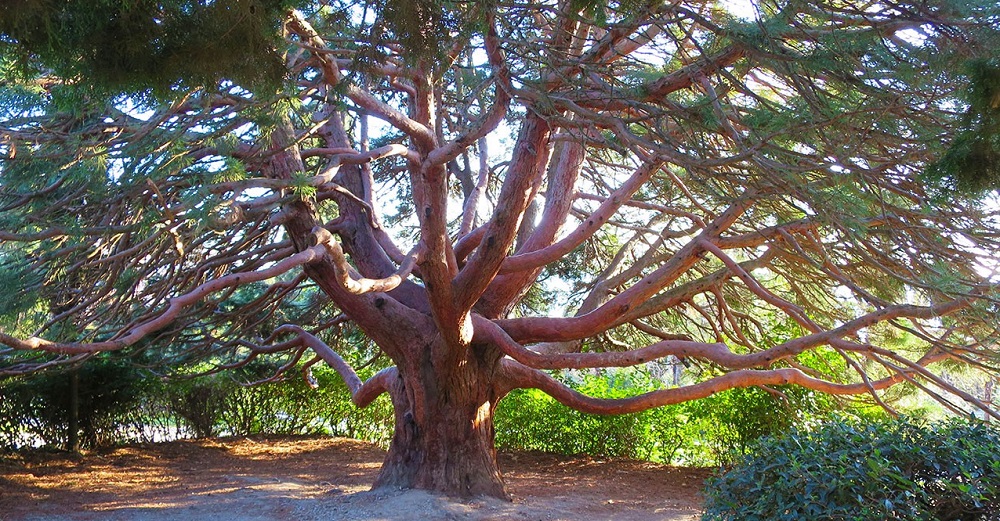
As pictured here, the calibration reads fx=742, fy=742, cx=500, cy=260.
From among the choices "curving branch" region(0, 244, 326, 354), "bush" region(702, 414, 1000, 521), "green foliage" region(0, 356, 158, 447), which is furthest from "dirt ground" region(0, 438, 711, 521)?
"bush" region(702, 414, 1000, 521)

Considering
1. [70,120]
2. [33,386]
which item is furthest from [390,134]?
[33,386]

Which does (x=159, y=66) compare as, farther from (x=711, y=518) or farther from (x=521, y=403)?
(x=521, y=403)

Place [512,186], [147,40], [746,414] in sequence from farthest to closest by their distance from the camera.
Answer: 1. [746,414]
2. [512,186]
3. [147,40]

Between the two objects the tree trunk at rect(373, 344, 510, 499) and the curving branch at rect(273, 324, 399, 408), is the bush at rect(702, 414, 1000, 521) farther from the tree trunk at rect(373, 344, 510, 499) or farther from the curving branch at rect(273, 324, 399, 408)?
the curving branch at rect(273, 324, 399, 408)

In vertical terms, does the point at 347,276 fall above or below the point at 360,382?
above

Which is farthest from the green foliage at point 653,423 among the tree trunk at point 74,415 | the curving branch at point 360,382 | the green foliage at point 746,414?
the tree trunk at point 74,415

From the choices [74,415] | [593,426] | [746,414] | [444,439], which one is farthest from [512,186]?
[74,415]

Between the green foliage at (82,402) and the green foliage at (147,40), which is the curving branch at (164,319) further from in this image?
the green foliage at (82,402)

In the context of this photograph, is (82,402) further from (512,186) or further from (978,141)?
(978,141)

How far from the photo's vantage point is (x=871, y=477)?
3719 millimetres

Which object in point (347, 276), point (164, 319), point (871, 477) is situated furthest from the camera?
point (347, 276)

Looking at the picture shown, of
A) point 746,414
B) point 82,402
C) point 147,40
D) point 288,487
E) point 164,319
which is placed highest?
point 147,40

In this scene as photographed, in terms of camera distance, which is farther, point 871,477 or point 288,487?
point 288,487

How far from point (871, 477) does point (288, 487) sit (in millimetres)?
6191
